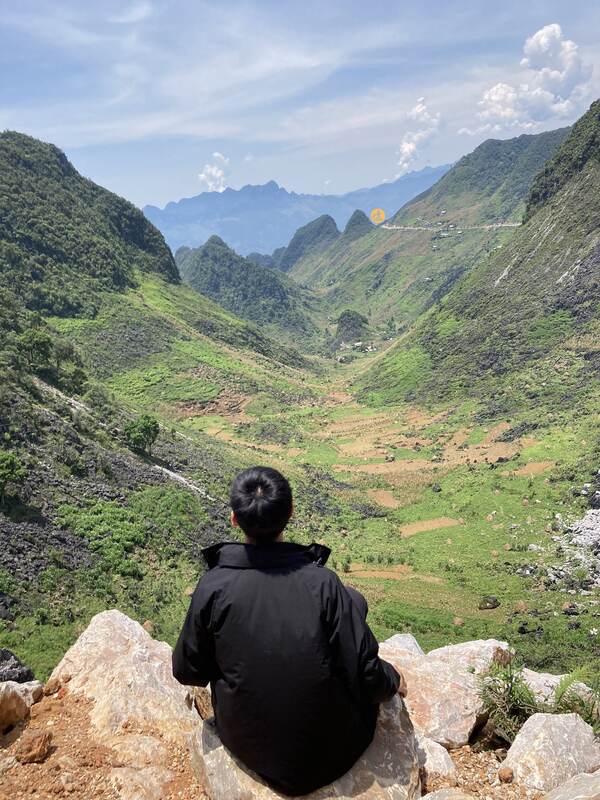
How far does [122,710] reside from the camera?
236 inches

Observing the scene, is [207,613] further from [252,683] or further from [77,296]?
[77,296]

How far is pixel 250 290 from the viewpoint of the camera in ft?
535

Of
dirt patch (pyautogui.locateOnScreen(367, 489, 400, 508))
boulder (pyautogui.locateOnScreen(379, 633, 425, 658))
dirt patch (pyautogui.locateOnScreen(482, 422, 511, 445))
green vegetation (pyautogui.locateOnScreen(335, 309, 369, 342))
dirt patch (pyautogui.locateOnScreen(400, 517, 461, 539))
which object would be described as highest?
green vegetation (pyautogui.locateOnScreen(335, 309, 369, 342))

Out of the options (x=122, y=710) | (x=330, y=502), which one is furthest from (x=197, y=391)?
(x=122, y=710)

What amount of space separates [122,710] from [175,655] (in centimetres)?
258

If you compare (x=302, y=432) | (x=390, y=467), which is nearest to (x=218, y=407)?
(x=302, y=432)

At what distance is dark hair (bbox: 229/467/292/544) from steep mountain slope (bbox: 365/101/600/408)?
4496 cm

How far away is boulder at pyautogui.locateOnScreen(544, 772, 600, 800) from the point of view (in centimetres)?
403

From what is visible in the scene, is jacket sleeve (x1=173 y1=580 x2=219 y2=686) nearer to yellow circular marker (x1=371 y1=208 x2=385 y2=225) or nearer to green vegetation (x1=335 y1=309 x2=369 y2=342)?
yellow circular marker (x1=371 y1=208 x2=385 y2=225)

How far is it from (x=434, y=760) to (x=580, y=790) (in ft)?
6.15

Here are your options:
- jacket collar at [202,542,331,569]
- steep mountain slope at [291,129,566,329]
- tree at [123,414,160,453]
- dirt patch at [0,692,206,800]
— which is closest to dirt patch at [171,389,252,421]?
tree at [123,414,160,453]

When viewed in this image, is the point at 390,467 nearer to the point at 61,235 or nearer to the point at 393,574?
the point at 393,574

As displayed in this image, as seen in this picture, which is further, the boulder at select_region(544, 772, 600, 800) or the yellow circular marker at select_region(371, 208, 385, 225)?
the yellow circular marker at select_region(371, 208, 385, 225)

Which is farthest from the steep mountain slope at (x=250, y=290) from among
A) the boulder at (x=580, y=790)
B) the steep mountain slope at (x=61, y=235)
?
the boulder at (x=580, y=790)
